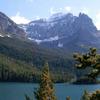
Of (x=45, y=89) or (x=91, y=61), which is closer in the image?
A: (x=91, y=61)

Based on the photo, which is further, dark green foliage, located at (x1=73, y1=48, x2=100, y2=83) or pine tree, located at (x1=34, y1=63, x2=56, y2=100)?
pine tree, located at (x1=34, y1=63, x2=56, y2=100)

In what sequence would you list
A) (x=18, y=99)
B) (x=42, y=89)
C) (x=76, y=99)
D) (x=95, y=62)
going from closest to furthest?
(x=95, y=62) < (x=42, y=89) < (x=18, y=99) < (x=76, y=99)

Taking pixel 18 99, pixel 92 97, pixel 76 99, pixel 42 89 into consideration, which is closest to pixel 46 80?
pixel 42 89

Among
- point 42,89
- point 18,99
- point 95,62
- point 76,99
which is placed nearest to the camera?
point 95,62

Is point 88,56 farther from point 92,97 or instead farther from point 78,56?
point 92,97

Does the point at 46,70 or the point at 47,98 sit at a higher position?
the point at 46,70

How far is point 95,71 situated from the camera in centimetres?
1482

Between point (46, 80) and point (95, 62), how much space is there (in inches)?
811

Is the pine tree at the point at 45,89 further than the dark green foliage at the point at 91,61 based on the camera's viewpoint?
Yes

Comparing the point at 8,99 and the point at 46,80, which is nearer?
the point at 46,80

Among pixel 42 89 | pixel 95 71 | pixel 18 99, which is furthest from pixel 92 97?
pixel 18 99

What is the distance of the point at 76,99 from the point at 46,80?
12305cm

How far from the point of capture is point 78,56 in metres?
14.7

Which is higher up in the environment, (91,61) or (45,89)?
(91,61)
